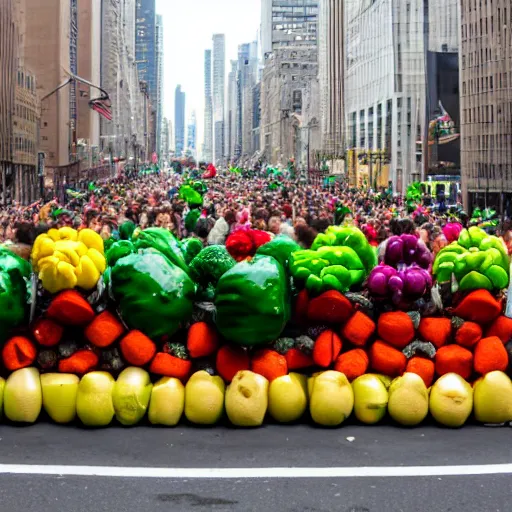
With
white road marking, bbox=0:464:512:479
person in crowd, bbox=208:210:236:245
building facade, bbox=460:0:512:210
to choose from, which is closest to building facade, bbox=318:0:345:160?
building facade, bbox=460:0:512:210

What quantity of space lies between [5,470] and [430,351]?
303cm

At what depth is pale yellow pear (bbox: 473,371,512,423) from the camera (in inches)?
247

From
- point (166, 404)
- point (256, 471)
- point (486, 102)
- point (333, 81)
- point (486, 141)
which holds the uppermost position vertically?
point (333, 81)

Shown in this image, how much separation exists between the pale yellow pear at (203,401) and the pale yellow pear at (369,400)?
0.96m

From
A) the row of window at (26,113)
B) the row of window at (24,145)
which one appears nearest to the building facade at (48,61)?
the row of window at (26,113)

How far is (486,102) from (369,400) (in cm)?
5640

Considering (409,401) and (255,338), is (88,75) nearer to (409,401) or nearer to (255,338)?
(255,338)

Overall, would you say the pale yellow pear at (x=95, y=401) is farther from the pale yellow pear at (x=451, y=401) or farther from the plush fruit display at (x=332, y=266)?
the pale yellow pear at (x=451, y=401)

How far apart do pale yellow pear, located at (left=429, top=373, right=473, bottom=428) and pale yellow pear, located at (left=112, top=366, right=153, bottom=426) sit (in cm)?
201

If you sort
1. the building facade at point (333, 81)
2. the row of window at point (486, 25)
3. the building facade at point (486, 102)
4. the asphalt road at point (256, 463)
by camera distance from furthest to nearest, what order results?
the building facade at point (333, 81), the row of window at point (486, 25), the building facade at point (486, 102), the asphalt road at point (256, 463)

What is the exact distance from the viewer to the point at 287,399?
6.32 m

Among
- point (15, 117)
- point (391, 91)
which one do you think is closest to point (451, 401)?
point (15, 117)

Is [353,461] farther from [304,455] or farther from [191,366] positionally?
[191,366]

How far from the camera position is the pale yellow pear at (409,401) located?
246 inches
